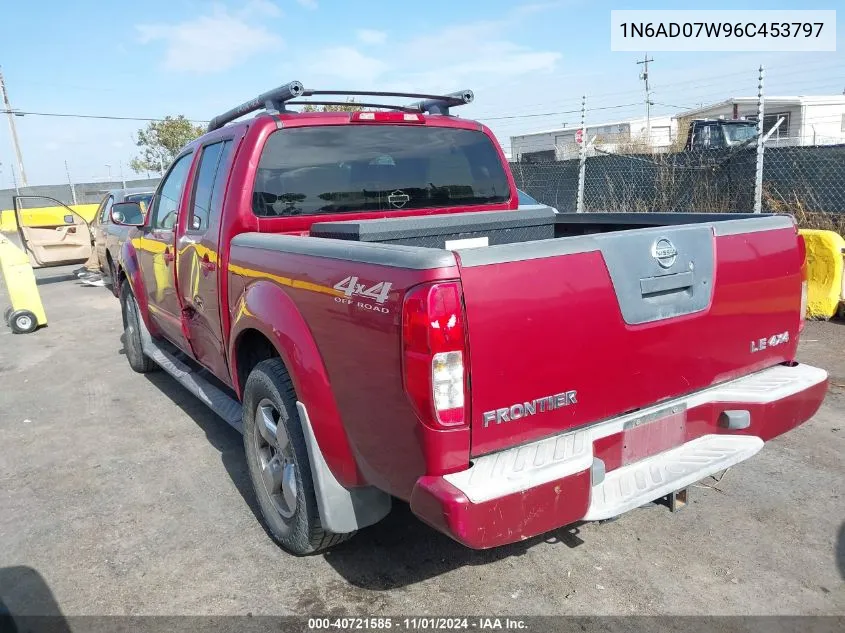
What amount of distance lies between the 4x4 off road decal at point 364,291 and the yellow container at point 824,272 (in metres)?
6.06

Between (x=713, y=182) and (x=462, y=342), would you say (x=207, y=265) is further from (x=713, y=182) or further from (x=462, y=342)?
(x=713, y=182)

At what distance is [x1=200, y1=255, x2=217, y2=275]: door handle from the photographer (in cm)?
371

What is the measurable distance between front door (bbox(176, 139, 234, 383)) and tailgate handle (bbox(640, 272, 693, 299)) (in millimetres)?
2272

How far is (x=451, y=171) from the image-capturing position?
4207 mm

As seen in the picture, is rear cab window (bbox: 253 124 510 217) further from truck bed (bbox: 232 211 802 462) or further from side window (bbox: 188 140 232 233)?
truck bed (bbox: 232 211 802 462)

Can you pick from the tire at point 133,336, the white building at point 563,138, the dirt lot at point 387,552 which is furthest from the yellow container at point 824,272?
the white building at point 563,138

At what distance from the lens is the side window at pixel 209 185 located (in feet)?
12.3

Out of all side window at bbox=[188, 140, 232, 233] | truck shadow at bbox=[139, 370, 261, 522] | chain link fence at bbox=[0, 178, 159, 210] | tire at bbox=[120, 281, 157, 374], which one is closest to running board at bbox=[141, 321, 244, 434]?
truck shadow at bbox=[139, 370, 261, 522]

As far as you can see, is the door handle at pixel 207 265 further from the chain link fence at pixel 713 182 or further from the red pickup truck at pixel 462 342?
the chain link fence at pixel 713 182

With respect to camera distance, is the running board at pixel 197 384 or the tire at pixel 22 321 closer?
the running board at pixel 197 384

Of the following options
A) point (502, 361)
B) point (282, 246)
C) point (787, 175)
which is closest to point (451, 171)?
point (282, 246)

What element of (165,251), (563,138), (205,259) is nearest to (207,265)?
(205,259)

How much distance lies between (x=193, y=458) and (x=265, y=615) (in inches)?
74.1

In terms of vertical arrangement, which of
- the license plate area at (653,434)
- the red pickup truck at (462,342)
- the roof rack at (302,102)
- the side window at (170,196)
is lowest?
the license plate area at (653,434)
